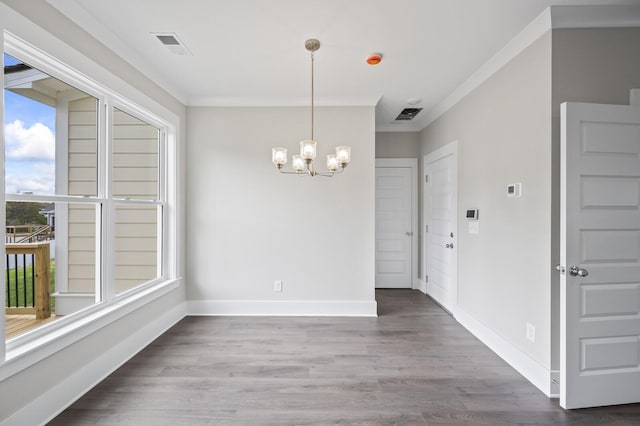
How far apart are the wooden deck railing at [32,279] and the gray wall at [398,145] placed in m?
4.15

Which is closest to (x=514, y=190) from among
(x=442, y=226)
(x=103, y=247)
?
(x=442, y=226)

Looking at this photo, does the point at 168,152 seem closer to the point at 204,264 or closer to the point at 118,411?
the point at 204,264

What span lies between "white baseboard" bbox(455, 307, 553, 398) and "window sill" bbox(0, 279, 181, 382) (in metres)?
3.32

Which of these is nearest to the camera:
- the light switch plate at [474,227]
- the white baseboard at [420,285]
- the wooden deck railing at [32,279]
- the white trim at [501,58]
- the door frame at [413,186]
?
the wooden deck railing at [32,279]

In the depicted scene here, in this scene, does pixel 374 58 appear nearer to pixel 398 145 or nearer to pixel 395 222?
pixel 398 145

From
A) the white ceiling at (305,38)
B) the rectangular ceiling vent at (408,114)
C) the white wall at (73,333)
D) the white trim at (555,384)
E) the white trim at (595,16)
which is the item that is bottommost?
the white trim at (555,384)

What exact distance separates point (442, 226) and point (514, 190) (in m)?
1.56

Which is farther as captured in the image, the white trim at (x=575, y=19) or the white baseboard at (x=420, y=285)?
the white baseboard at (x=420, y=285)

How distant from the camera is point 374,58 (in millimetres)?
2580

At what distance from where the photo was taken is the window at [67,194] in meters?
1.76

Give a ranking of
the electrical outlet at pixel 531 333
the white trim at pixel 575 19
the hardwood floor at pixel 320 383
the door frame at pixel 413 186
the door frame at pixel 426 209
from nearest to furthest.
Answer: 1. the hardwood floor at pixel 320 383
2. the white trim at pixel 575 19
3. the electrical outlet at pixel 531 333
4. the door frame at pixel 426 209
5. the door frame at pixel 413 186

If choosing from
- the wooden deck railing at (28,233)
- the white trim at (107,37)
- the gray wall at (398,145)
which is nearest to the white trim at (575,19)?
the gray wall at (398,145)

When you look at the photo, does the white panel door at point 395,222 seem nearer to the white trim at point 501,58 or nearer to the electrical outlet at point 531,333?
the white trim at point 501,58

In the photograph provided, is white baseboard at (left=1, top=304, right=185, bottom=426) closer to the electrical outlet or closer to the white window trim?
the white window trim
